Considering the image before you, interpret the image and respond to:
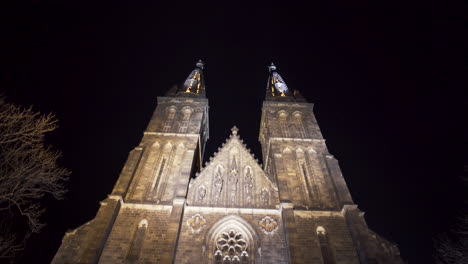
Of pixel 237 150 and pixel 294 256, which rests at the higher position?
pixel 237 150

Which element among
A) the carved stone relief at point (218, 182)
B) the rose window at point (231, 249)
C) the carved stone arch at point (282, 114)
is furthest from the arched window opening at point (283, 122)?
the rose window at point (231, 249)

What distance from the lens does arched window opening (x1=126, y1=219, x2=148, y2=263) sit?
14695 mm

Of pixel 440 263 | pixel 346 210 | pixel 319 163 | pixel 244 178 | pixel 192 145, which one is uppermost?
pixel 192 145

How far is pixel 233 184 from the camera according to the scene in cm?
1934

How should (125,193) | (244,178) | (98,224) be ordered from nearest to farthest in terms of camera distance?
1. (98,224)
2. (125,193)
3. (244,178)

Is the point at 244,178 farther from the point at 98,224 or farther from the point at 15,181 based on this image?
the point at 15,181

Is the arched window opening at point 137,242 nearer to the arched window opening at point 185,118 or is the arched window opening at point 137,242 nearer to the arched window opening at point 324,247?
the arched window opening at point 324,247

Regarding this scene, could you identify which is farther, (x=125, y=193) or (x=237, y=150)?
(x=237, y=150)

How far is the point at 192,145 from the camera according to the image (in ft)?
73.0

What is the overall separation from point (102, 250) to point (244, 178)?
29.9 feet

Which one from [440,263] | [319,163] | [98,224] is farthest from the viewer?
[319,163]

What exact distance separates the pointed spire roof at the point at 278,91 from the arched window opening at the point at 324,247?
624 inches

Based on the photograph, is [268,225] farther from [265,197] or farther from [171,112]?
[171,112]

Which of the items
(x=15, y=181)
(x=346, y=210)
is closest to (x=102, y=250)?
(x=15, y=181)
